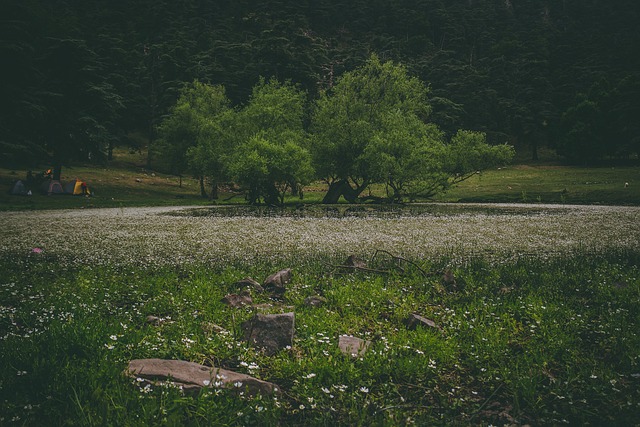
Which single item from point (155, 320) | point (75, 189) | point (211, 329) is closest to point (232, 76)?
point (75, 189)

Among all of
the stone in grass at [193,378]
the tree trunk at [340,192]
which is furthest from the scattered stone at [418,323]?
the tree trunk at [340,192]

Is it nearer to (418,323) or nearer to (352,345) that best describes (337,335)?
(352,345)

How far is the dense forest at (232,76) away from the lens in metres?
53.3

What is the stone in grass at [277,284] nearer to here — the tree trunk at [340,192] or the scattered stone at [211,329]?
the scattered stone at [211,329]

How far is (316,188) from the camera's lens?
76438mm

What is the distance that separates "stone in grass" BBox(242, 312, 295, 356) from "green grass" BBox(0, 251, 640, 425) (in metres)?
0.17

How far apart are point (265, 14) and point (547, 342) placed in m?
201

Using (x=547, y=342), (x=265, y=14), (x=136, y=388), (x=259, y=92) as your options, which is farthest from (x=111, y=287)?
(x=265, y=14)

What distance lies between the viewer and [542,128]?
105562mm

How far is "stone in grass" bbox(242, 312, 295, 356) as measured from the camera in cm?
614

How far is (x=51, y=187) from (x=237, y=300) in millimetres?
54338

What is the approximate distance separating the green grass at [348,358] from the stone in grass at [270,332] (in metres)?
0.17

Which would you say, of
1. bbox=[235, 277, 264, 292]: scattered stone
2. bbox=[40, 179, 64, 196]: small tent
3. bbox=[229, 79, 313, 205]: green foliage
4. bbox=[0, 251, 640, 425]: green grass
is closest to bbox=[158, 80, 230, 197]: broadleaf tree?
bbox=[229, 79, 313, 205]: green foliage

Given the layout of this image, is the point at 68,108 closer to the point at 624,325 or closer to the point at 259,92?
the point at 259,92
